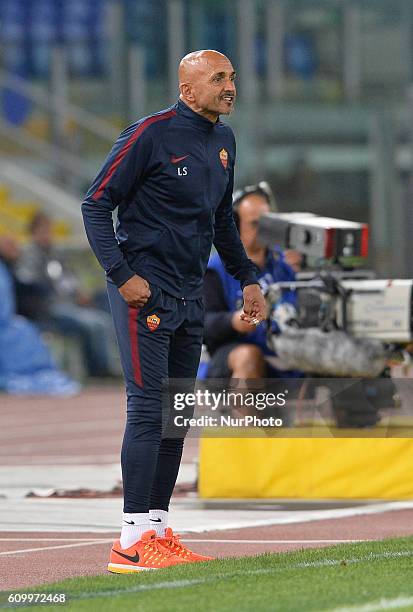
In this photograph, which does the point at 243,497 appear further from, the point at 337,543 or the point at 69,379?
the point at 69,379

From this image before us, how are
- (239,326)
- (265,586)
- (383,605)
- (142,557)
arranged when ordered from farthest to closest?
(239,326), (142,557), (265,586), (383,605)

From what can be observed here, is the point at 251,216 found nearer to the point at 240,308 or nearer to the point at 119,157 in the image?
the point at 240,308

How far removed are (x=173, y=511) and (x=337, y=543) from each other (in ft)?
5.18

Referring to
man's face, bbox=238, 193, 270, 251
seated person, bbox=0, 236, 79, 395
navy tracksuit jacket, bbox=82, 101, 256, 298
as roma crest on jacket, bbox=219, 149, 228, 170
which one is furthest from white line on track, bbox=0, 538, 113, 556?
seated person, bbox=0, 236, 79, 395

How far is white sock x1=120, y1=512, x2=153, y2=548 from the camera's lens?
6.32 meters

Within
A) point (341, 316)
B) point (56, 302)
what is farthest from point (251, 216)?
point (56, 302)

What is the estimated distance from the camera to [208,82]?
643 centimetres

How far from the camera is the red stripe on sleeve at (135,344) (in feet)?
20.8

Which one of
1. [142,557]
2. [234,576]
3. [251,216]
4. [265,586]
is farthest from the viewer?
[251,216]

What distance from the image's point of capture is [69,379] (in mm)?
20531

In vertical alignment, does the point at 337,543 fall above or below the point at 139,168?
below

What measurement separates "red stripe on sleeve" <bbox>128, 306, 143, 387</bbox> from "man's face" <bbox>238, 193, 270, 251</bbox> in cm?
328

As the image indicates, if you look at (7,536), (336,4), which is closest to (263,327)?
(7,536)

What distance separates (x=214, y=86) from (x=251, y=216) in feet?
10.7
